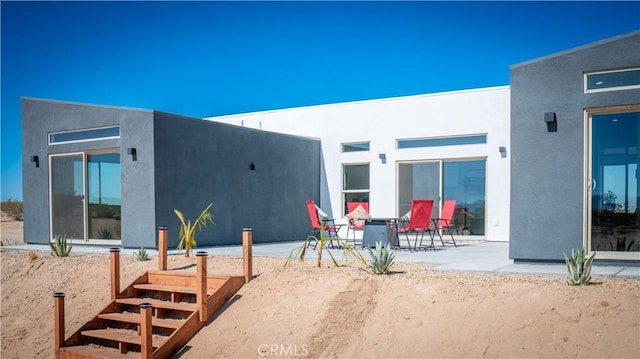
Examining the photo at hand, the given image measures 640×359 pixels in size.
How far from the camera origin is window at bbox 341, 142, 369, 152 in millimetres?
13641

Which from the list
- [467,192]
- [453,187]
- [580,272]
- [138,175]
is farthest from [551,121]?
[138,175]

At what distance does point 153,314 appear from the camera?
21.4ft

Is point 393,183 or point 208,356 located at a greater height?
point 393,183

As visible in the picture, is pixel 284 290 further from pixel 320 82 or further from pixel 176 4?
pixel 320 82

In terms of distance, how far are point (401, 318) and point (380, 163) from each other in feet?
27.6

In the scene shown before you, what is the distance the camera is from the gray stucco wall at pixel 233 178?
32.9 ft

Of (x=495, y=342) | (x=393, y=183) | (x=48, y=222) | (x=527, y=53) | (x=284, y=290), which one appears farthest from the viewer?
(x=527, y=53)

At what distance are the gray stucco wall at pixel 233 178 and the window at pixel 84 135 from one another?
1.27m

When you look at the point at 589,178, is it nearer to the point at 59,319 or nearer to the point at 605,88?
the point at 605,88

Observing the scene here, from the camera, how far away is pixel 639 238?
262 inches

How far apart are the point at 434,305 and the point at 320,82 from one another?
1724cm

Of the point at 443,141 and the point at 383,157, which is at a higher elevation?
the point at 443,141

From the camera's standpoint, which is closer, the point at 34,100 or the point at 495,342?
the point at 495,342

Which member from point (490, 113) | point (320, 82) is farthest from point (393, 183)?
point (320, 82)
